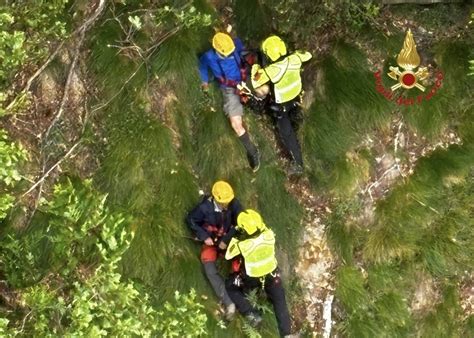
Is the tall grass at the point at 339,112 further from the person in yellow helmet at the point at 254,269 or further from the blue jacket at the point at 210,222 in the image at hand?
the blue jacket at the point at 210,222

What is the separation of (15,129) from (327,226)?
19.6 feet

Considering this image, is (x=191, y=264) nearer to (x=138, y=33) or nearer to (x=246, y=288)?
(x=246, y=288)

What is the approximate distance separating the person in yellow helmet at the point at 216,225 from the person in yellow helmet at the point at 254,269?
0.58ft

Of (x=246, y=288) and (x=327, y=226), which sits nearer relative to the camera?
(x=246, y=288)

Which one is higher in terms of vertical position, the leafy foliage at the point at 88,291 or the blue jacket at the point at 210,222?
the leafy foliage at the point at 88,291

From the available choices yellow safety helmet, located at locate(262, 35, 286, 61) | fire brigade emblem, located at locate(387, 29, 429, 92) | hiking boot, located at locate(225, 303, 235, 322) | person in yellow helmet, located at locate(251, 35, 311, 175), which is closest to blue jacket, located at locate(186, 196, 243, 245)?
hiking boot, located at locate(225, 303, 235, 322)

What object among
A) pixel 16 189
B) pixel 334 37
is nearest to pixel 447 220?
pixel 334 37

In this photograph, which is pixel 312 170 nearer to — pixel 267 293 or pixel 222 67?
pixel 267 293

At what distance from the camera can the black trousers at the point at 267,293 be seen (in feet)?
28.4

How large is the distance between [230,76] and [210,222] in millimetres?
2634

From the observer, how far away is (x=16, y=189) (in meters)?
8.16

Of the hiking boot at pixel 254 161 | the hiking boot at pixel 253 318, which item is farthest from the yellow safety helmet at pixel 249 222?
the hiking boot at pixel 253 318

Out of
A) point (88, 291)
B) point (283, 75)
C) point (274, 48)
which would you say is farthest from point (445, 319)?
point (88, 291)

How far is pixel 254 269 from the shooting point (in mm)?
8039
